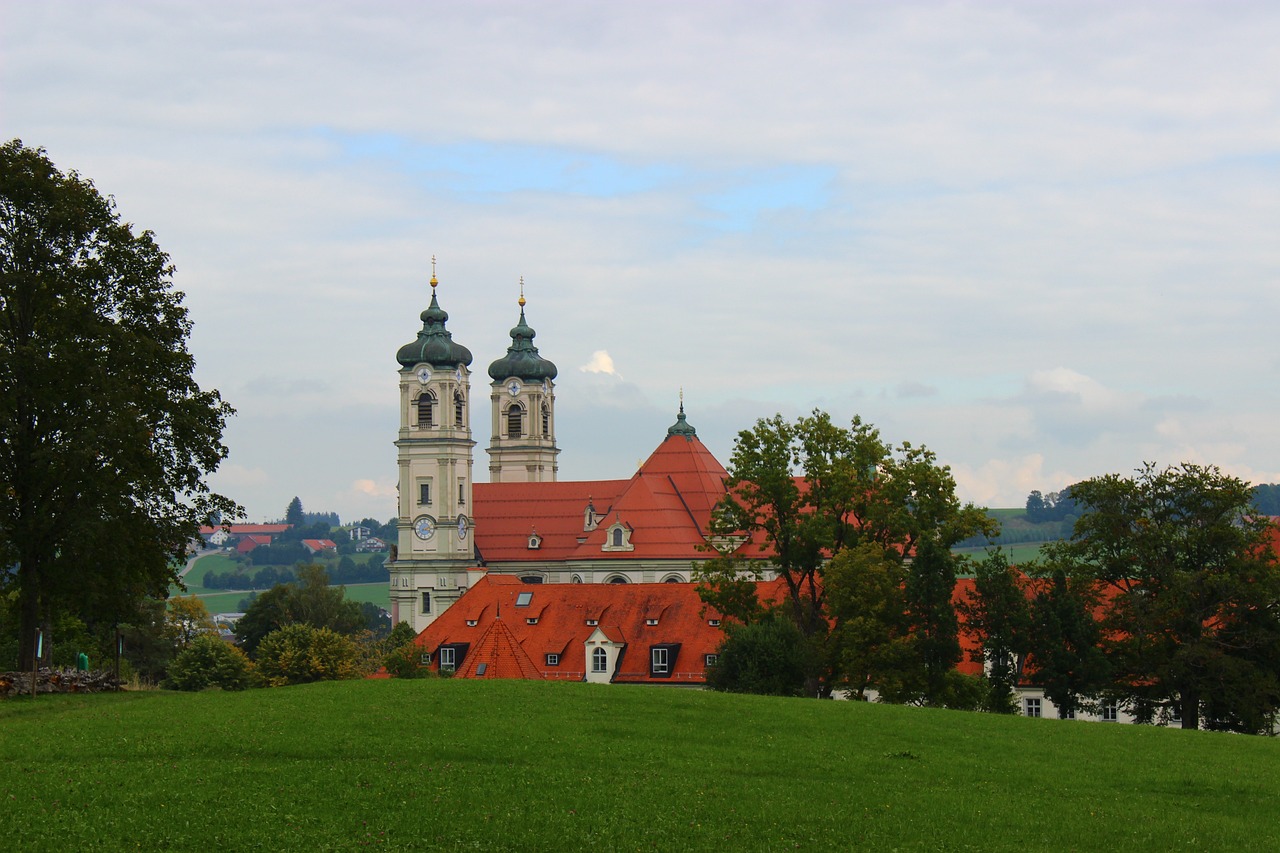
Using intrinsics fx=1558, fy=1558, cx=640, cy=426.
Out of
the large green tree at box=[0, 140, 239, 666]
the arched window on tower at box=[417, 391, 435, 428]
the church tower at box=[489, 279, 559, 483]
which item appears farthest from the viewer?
the church tower at box=[489, 279, 559, 483]

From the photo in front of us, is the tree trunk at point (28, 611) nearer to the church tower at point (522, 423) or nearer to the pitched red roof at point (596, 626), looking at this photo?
the pitched red roof at point (596, 626)

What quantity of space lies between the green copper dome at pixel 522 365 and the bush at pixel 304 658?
59.1 meters

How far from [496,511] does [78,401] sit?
83.3 m

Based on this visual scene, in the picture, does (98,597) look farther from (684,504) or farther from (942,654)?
(684,504)

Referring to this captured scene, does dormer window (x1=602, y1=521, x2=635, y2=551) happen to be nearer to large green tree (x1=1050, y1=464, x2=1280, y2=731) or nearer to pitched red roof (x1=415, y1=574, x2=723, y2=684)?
pitched red roof (x1=415, y1=574, x2=723, y2=684)

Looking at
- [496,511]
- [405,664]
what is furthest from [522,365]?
[405,664]

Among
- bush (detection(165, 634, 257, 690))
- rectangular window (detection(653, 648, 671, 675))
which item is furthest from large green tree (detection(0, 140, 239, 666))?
bush (detection(165, 634, 257, 690))

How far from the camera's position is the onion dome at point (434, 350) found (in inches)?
4466

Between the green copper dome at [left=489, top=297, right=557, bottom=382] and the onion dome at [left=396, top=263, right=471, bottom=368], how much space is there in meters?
14.1

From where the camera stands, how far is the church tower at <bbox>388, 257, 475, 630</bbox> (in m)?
113

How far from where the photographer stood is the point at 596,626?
68125 mm

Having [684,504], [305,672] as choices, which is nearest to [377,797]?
[305,672]

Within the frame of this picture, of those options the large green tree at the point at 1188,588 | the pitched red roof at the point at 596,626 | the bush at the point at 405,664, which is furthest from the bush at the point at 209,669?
the large green tree at the point at 1188,588

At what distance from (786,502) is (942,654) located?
29.5 feet
